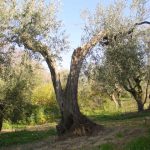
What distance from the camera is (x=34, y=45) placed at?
1892cm

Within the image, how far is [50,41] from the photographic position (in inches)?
758

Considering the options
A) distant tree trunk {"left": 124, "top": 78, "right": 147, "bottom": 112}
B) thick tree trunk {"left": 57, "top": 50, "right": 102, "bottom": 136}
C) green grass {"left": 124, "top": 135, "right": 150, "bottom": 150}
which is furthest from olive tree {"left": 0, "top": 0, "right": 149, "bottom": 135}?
distant tree trunk {"left": 124, "top": 78, "right": 147, "bottom": 112}

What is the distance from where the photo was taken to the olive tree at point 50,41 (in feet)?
56.9

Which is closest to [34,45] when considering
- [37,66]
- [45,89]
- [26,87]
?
[37,66]

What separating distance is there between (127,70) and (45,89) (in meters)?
26.7

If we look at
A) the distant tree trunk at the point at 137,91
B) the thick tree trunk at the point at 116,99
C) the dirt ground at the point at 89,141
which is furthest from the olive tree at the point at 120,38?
the thick tree trunk at the point at 116,99

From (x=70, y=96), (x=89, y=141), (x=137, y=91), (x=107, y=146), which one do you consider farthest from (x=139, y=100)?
(x=107, y=146)

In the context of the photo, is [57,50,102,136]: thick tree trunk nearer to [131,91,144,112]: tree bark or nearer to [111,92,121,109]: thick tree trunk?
[131,91,144,112]: tree bark

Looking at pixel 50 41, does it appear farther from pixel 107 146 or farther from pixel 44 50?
pixel 107 146

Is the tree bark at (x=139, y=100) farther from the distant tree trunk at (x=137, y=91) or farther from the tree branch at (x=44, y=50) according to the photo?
the tree branch at (x=44, y=50)

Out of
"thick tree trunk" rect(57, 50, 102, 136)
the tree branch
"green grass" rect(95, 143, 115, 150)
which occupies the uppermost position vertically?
the tree branch

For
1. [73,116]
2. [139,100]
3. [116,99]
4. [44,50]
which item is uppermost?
[44,50]

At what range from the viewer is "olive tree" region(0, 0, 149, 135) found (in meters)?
17.4

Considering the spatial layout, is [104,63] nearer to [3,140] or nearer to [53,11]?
[53,11]
